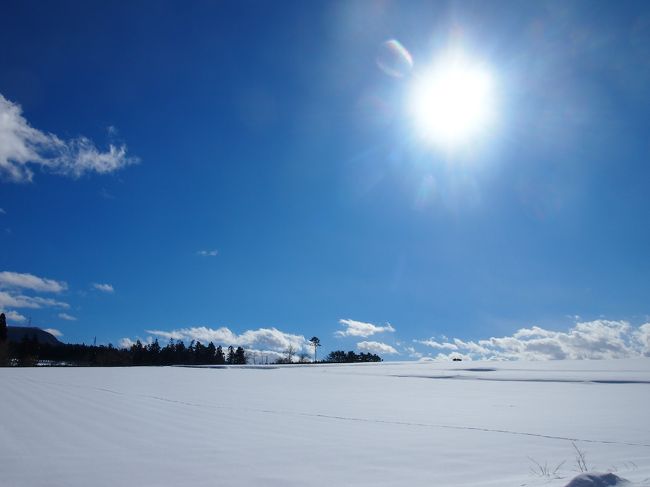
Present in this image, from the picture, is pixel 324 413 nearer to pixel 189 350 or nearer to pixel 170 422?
pixel 170 422

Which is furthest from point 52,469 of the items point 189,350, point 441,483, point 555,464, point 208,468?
point 189,350

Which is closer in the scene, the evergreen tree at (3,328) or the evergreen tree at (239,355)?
the evergreen tree at (3,328)

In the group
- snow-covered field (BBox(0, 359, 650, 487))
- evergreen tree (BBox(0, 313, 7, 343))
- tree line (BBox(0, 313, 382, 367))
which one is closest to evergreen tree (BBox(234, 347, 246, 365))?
tree line (BBox(0, 313, 382, 367))

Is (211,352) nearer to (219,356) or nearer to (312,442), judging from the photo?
(219,356)

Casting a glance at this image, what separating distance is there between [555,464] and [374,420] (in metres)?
4.83

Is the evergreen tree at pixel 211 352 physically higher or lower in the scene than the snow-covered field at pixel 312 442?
higher

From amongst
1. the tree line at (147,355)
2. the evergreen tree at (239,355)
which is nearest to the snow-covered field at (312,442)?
the tree line at (147,355)

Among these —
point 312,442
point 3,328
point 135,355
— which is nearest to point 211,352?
point 135,355

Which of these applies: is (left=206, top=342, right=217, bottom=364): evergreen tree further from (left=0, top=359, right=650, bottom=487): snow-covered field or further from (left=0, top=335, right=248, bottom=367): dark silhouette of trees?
(left=0, top=359, right=650, bottom=487): snow-covered field

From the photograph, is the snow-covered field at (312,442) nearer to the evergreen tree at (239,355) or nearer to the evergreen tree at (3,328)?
the evergreen tree at (3,328)

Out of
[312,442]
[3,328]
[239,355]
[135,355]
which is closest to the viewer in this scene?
[312,442]

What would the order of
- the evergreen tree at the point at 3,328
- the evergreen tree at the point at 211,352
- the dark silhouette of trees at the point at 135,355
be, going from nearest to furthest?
1. the evergreen tree at the point at 3,328
2. the dark silhouette of trees at the point at 135,355
3. the evergreen tree at the point at 211,352

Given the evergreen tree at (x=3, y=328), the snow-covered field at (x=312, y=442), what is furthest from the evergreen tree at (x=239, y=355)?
the snow-covered field at (x=312, y=442)

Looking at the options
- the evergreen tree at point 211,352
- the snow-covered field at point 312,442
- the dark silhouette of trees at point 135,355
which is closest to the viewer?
the snow-covered field at point 312,442
